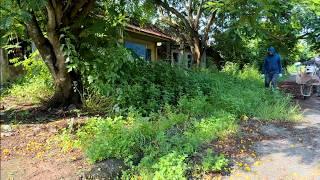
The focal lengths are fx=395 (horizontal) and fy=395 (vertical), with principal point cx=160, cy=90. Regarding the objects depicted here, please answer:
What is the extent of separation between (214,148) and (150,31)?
45.3 ft

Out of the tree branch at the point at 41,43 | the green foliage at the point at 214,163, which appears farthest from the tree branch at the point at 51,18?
the green foliage at the point at 214,163

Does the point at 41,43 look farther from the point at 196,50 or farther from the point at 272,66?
the point at 196,50

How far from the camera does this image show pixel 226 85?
11.4 meters

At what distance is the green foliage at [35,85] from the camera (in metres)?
10.1

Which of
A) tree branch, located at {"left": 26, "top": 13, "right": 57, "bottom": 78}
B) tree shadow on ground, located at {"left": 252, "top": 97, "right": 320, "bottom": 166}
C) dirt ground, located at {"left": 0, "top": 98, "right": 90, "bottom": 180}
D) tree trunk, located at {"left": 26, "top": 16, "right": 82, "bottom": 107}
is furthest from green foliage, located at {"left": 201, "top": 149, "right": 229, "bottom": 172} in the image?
tree branch, located at {"left": 26, "top": 13, "right": 57, "bottom": 78}

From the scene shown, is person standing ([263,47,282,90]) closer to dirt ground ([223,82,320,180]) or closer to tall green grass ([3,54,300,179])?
tall green grass ([3,54,300,179])

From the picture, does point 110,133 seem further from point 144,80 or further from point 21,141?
point 144,80

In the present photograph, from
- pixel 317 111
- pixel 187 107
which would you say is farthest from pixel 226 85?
pixel 187 107

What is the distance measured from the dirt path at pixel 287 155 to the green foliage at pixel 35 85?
536 centimetres

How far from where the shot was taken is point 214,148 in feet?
20.7

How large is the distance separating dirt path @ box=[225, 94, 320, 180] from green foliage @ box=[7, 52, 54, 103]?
5.36 m

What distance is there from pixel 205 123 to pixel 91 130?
2.12m

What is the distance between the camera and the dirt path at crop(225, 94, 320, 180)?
5480 mm

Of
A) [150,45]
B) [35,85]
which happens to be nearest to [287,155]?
[35,85]
